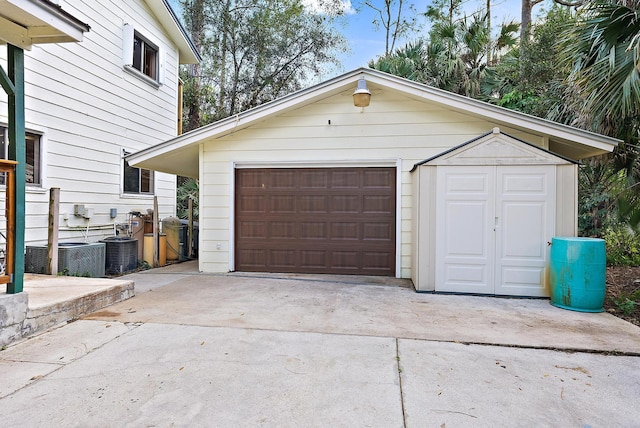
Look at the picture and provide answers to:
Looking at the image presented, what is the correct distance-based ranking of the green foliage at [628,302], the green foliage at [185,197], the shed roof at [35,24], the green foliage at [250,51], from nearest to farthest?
1. the shed roof at [35,24]
2. the green foliage at [628,302]
3. the green foliage at [185,197]
4. the green foliage at [250,51]

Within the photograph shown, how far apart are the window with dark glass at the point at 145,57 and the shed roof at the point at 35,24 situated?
5.39 m

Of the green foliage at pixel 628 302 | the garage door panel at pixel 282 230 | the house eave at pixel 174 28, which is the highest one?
the house eave at pixel 174 28

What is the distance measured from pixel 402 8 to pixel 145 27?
12493mm

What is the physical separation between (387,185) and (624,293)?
371 centimetres

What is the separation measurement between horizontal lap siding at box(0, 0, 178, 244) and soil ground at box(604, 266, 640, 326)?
8195 millimetres

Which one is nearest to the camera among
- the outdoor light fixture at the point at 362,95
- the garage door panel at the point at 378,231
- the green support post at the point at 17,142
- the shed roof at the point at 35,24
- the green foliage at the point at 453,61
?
the shed roof at the point at 35,24

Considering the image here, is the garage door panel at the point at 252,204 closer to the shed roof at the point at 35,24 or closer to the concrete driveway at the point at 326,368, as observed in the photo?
the concrete driveway at the point at 326,368

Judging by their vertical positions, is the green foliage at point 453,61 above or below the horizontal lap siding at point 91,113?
above

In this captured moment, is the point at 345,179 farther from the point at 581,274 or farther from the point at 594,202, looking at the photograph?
the point at 594,202

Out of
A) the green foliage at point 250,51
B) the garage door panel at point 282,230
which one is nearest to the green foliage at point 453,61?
the green foliage at point 250,51

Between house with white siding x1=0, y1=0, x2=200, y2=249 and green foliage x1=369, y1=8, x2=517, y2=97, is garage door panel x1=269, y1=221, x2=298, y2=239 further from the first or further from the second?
green foliage x1=369, y1=8, x2=517, y2=97

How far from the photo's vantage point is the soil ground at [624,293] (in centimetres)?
A: 431

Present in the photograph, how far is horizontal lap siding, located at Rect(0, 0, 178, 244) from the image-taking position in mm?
5910

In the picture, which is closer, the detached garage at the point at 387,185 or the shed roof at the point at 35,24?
the shed roof at the point at 35,24
